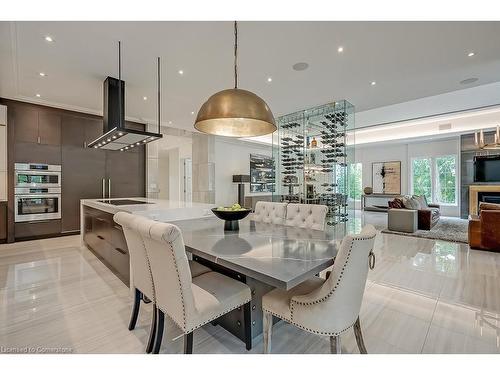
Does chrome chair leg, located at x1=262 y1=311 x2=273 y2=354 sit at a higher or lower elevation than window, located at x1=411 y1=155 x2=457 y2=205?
lower

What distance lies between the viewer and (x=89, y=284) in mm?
2916

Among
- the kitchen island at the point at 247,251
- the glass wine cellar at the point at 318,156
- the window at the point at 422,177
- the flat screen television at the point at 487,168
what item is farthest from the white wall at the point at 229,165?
the flat screen television at the point at 487,168

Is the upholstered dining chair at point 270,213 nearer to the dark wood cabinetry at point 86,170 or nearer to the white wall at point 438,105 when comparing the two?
the white wall at point 438,105

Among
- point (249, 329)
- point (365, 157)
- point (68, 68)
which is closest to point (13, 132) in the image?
point (68, 68)

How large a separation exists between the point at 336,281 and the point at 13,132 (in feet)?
21.0

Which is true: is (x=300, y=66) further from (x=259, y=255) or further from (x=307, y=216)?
(x=259, y=255)

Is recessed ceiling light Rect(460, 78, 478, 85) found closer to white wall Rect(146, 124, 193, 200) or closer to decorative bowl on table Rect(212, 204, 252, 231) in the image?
decorative bowl on table Rect(212, 204, 252, 231)

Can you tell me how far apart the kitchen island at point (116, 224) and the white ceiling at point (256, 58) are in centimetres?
197

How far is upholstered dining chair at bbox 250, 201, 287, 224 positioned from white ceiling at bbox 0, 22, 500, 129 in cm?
197

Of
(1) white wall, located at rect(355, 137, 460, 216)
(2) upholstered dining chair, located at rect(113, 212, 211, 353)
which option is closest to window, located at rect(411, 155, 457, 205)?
(1) white wall, located at rect(355, 137, 460, 216)

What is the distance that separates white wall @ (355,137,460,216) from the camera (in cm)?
853

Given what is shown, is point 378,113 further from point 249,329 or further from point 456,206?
point 249,329

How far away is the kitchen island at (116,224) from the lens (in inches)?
108

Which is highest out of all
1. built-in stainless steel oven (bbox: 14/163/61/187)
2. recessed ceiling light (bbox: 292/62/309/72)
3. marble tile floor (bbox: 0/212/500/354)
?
recessed ceiling light (bbox: 292/62/309/72)
